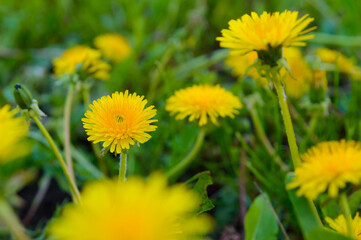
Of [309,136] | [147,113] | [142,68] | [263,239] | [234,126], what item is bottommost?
[263,239]

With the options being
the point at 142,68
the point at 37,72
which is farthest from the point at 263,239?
the point at 37,72

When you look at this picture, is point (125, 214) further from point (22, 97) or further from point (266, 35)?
point (22, 97)

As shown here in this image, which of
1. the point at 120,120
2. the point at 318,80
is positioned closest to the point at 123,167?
the point at 120,120

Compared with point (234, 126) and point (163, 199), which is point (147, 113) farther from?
point (234, 126)

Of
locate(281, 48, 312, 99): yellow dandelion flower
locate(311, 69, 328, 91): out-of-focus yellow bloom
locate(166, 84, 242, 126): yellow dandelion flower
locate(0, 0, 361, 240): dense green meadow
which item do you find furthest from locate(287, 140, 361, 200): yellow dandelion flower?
locate(281, 48, 312, 99): yellow dandelion flower

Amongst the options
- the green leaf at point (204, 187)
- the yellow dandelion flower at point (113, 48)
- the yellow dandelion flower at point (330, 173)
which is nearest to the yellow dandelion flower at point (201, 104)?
the green leaf at point (204, 187)

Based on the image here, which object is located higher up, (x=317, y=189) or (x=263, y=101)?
(x=263, y=101)
